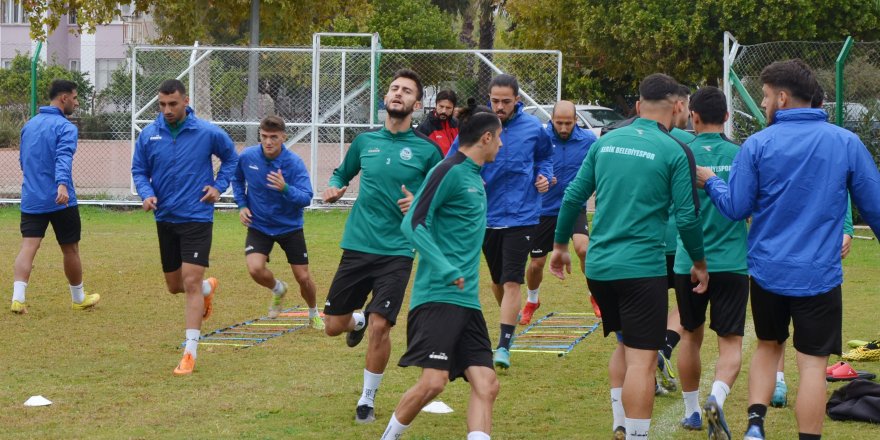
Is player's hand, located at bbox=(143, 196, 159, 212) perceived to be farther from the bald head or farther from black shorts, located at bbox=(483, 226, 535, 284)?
the bald head

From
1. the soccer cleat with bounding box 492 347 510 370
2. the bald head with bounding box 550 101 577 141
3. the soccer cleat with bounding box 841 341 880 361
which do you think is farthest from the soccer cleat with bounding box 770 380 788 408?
the bald head with bounding box 550 101 577 141

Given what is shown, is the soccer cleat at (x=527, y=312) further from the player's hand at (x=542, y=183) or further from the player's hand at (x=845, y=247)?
→ the player's hand at (x=845, y=247)

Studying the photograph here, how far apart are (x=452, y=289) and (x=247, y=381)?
297cm

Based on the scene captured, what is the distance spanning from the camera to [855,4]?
26.6 m

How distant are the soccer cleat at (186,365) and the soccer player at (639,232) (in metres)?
3.70

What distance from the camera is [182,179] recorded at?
30.6 ft

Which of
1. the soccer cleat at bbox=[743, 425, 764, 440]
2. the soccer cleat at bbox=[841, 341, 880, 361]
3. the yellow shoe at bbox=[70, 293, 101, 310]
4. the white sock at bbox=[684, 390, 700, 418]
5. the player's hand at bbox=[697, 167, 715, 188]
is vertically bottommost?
the yellow shoe at bbox=[70, 293, 101, 310]

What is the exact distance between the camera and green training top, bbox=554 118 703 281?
6.11 metres

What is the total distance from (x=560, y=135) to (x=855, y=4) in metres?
17.8

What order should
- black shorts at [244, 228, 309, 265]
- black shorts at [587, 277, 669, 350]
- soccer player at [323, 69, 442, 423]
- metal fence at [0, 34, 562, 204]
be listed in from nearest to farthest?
black shorts at [587, 277, 669, 350]
soccer player at [323, 69, 442, 423]
black shorts at [244, 228, 309, 265]
metal fence at [0, 34, 562, 204]

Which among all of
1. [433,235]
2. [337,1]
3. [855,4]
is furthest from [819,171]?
[855,4]

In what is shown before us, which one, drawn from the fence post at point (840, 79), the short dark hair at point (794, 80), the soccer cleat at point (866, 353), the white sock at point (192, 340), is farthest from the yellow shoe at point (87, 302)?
the fence post at point (840, 79)

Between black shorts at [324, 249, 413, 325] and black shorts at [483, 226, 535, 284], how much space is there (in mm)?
1642

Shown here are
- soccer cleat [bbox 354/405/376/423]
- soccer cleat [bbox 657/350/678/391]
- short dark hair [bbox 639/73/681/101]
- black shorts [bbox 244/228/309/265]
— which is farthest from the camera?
black shorts [bbox 244/228/309/265]
